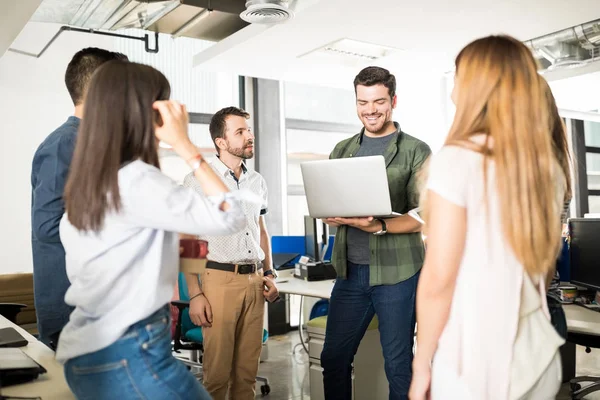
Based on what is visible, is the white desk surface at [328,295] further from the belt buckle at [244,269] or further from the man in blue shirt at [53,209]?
the man in blue shirt at [53,209]

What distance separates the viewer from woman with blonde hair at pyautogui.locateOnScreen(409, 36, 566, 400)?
1.20m

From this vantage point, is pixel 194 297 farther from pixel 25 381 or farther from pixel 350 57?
pixel 350 57

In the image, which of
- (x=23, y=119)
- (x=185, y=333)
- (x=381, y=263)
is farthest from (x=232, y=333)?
(x=23, y=119)

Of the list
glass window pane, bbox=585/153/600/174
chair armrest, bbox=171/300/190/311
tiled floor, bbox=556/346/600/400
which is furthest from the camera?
glass window pane, bbox=585/153/600/174

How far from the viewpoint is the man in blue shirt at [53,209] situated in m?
1.67

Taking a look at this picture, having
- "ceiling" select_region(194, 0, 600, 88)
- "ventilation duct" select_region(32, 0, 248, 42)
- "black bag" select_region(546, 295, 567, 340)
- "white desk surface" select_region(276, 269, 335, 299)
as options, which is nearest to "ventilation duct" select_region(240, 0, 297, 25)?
"ceiling" select_region(194, 0, 600, 88)

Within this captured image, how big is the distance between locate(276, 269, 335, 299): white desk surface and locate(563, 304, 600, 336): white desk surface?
1.24m

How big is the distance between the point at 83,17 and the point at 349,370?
310 centimetres

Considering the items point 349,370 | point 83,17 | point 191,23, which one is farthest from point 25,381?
point 191,23

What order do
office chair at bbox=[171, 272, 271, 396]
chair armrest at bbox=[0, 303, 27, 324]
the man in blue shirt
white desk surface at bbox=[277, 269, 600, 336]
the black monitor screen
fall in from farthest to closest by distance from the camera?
the black monitor screen → office chair at bbox=[171, 272, 271, 396] → chair armrest at bbox=[0, 303, 27, 324] → white desk surface at bbox=[277, 269, 600, 336] → the man in blue shirt

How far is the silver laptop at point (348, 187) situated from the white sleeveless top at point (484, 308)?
95 cm

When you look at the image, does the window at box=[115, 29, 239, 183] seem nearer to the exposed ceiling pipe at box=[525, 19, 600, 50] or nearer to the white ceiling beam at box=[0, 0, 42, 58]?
the white ceiling beam at box=[0, 0, 42, 58]

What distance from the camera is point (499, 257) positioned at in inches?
47.8

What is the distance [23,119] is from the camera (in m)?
4.56
